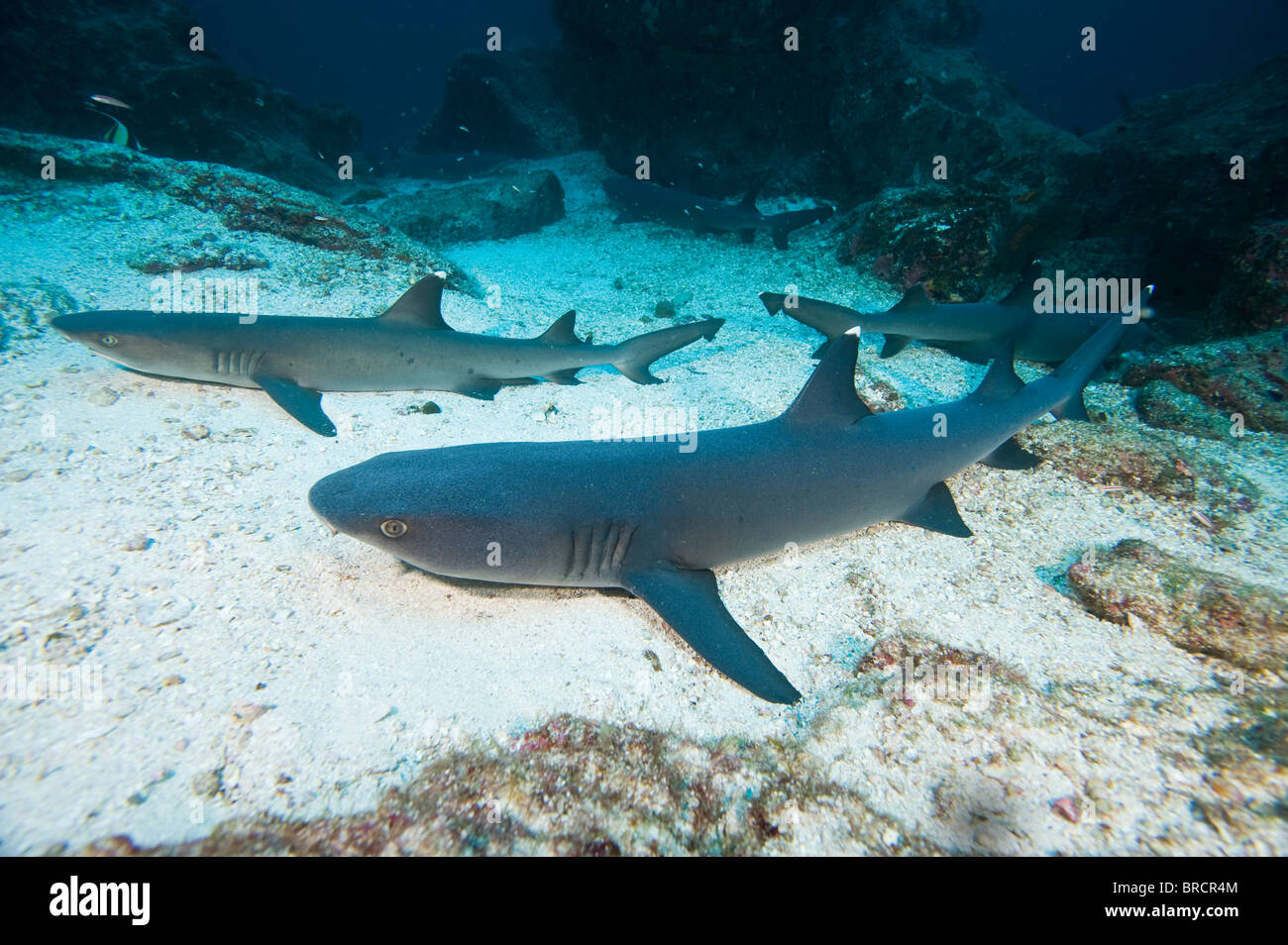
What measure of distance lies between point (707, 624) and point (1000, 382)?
3.20 m

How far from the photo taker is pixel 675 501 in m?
2.77

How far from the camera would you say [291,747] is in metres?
1.75

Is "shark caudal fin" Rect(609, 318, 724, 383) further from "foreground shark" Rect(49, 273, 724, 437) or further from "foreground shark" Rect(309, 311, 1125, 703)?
"foreground shark" Rect(309, 311, 1125, 703)

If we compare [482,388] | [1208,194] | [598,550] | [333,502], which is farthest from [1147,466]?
[1208,194]

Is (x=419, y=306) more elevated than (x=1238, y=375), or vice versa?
(x=419, y=306)

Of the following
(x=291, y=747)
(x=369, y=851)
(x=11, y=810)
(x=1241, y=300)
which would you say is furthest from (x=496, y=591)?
(x=1241, y=300)

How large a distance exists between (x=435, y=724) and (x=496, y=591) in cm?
90

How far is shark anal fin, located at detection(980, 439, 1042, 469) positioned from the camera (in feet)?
13.1

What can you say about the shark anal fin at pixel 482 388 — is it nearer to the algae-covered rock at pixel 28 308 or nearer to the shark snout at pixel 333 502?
the shark snout at pixel 333 502

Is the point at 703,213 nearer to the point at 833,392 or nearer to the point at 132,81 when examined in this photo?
the point at 833,392

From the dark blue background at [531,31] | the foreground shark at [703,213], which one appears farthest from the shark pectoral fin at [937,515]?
the dark blue background at [531,31]

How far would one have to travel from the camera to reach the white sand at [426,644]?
5.52ft

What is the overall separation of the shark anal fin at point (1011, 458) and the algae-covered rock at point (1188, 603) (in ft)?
3.71

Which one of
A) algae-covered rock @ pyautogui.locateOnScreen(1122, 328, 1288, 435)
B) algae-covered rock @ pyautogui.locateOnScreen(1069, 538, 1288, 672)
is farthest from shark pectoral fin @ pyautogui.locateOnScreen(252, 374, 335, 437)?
algae-covered rock @ pyautogui.locateOnScreen(1122, 328, 1288, 435)
